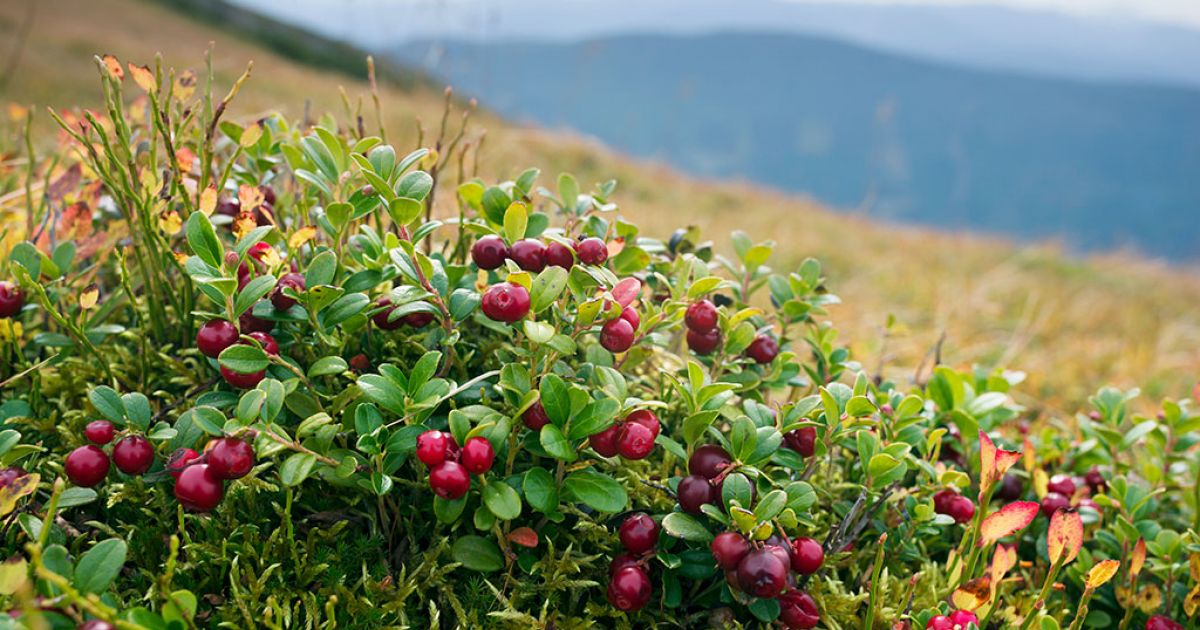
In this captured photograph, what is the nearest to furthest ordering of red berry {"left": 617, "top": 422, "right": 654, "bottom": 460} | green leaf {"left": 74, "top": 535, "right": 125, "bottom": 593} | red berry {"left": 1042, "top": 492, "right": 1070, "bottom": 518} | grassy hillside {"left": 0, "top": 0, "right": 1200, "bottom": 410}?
green leaf {"left": 74, "top": 535, "right": 125, "bottom": 593} < red berry {"left": 617, "top": 422, "right": 654, "bottom": 460} < red berry {"left": 1042, "top": 492, "right": 1070, "bottom": 518} < grassy hillside {"left": 0, "top": 0, "right": 1200, "bottom": 410}

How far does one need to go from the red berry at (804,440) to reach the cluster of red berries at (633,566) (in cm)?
32

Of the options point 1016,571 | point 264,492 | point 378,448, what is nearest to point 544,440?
point 378,448

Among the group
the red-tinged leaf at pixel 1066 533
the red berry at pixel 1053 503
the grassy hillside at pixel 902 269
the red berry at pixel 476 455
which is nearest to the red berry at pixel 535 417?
the red berry at pixel 476 455

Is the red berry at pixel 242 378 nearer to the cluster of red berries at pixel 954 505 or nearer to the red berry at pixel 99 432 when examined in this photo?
the red berry at pixel 99 432

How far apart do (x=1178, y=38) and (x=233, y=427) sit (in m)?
222

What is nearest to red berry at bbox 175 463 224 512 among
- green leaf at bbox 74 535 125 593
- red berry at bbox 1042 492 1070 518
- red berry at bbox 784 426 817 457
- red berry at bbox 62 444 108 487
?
green leaf at bbox 74 535 125 593

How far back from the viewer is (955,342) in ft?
15.4

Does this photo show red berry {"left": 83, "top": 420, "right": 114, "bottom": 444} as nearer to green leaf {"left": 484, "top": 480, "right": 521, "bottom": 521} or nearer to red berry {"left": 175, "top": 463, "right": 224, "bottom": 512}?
red berry {"left": 175, "top": 463, "right": 224, "bottom": 512}

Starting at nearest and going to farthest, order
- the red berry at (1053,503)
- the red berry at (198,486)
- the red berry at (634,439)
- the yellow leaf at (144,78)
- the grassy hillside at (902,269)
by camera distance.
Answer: the red berry at (198,486) → the red berry at (634,439) → the yellow leaf at (144,78) → the red berry at (1053,503) → the grassy hillside at (902,269)

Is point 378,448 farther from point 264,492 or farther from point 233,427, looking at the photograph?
point 264,492

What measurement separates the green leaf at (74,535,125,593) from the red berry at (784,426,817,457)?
1037 mm

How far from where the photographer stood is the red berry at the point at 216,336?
3.84ft

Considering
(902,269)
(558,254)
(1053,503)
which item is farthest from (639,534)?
(902,269)

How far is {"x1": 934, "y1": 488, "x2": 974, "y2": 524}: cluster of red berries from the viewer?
153 cm
